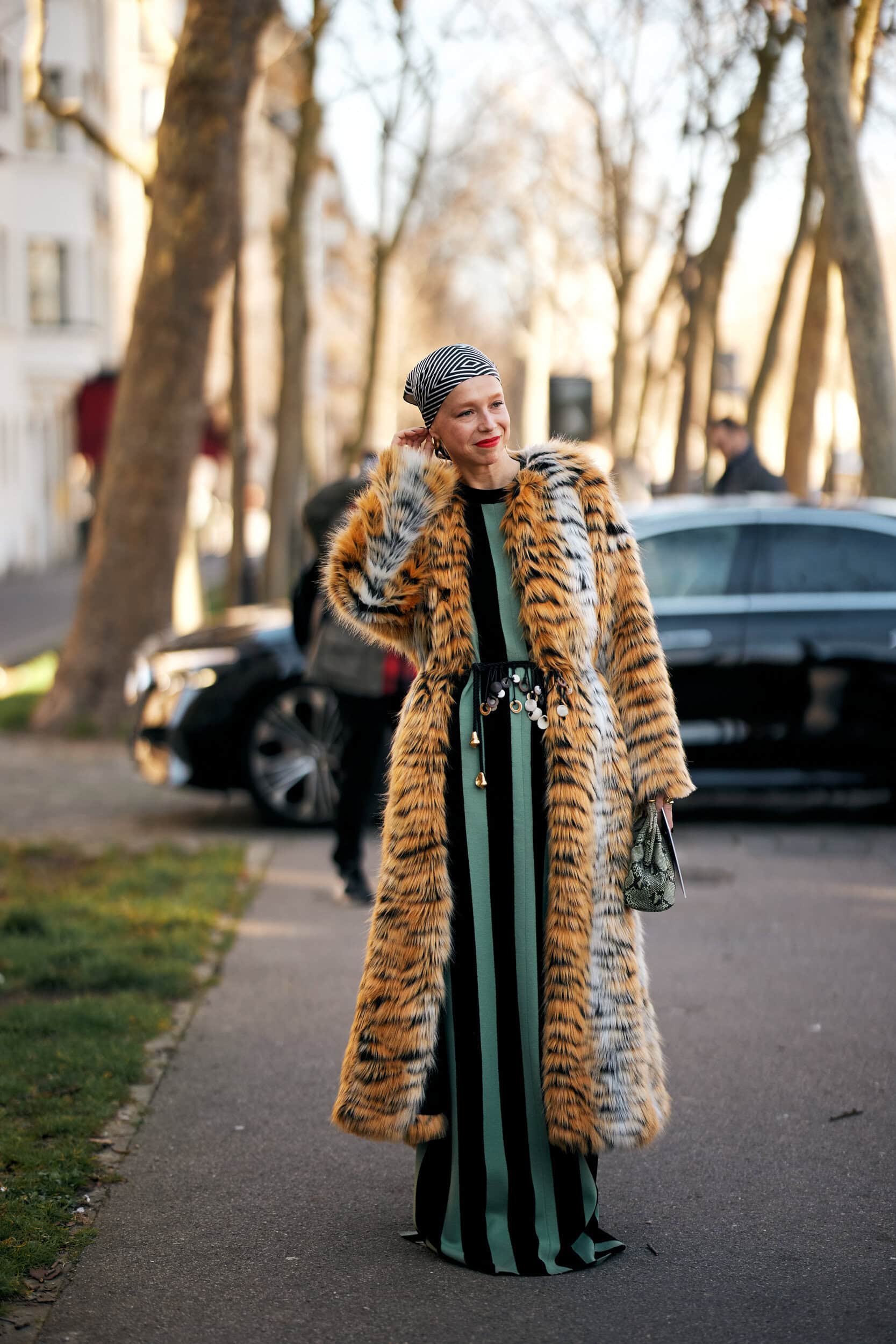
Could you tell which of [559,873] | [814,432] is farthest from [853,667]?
[814,432]

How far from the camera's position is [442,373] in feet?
12.2

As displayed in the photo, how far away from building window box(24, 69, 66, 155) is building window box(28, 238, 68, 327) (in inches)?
75.1

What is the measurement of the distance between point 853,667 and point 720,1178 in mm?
5240

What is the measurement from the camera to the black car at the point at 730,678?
9.21 metres

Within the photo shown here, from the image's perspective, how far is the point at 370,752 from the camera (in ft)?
25.3

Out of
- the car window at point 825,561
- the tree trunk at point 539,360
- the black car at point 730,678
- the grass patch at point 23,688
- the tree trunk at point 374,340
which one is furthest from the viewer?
the tree trunk at point 539,360

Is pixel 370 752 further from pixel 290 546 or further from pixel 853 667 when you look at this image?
pixel 290 546

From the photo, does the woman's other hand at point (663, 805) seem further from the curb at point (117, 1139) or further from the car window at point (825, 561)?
the car window at point (825, 561)

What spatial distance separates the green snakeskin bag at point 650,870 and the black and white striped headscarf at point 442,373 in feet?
3.32

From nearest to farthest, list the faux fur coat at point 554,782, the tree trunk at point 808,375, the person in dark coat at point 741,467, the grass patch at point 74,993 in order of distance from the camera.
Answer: the faux fur coat at point 554,782 < the grass patch at point 74,993 < the person in dark coat at point 741,467 < the tree trunk at point 808,375

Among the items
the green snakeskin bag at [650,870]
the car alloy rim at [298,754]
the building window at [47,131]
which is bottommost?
the car alloy rim at [298,754]

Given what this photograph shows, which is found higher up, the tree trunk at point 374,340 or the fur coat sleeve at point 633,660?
the tree trunk at point 374,340

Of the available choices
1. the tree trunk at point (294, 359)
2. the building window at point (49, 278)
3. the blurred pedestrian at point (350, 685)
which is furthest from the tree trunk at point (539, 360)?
the blurred pedestrian at point (350, 685)

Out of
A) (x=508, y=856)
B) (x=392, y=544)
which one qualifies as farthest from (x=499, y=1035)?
(x=392, y=544)
